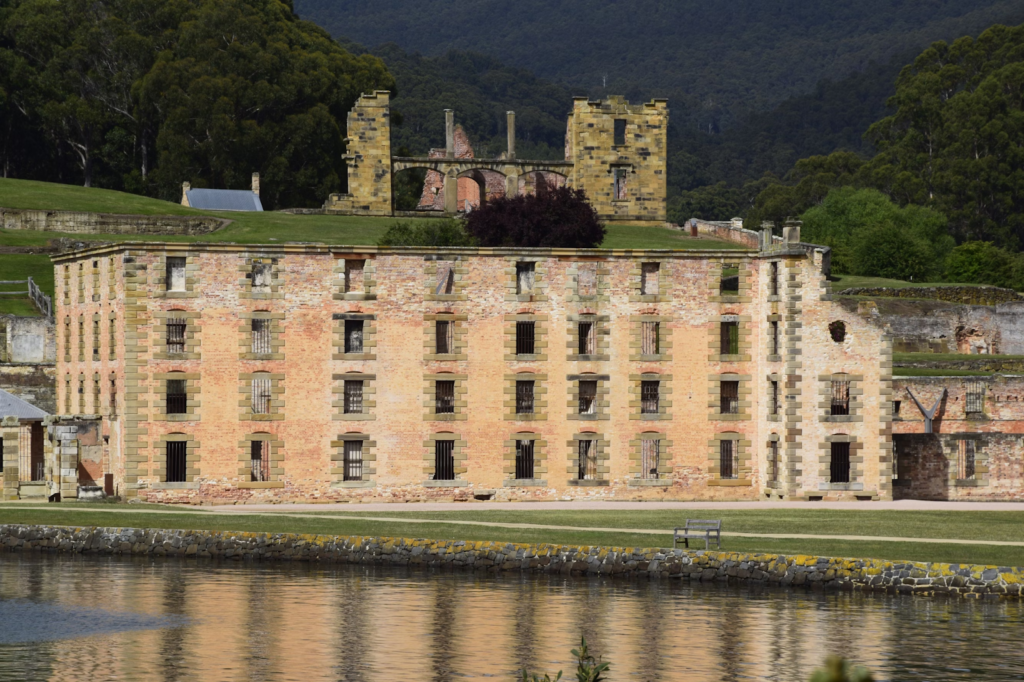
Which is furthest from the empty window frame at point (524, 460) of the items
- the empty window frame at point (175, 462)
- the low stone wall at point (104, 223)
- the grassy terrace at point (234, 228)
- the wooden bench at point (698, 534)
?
the low stone wall at point (104, 223)

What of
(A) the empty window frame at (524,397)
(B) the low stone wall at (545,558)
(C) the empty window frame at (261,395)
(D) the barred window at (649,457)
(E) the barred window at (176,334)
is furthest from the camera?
(A) the empty window frame at (524,397)

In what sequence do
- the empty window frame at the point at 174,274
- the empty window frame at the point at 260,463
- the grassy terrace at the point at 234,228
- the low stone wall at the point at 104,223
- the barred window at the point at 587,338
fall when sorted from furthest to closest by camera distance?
the low stone wall at the point at 104,223
the grassy terrace at the point at 234,228
the barred window at the point at 587,338
the empty window frame at the point at 174,274
the empty window frame at the point at 260,463

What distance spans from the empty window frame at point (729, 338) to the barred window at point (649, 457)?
4.80m

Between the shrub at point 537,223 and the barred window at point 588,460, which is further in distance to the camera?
the shrub at point 537,223

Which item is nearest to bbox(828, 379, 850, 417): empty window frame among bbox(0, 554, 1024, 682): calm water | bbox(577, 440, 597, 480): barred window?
bbox(577, 440, 597, 480): barred window

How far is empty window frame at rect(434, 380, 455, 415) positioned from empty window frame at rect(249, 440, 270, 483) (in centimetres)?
674

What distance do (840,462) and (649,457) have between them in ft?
24.1

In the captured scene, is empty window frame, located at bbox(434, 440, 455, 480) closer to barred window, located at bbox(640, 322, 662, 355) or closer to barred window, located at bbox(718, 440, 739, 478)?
barred window, located at bbox(640, 322, 662, 355)

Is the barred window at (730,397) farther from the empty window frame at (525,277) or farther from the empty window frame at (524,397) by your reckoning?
the empty window frame at (525,277)

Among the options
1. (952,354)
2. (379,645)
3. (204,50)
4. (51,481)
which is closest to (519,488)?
(51,481)

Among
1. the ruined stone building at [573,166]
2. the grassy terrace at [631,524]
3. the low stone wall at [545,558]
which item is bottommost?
the low stone wall at [545,558]

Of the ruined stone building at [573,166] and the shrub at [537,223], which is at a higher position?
the ruined stone building at [573,166]

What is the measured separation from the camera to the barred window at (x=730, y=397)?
71.7 m

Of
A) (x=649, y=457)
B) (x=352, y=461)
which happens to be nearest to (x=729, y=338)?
(x=649, y=457)
